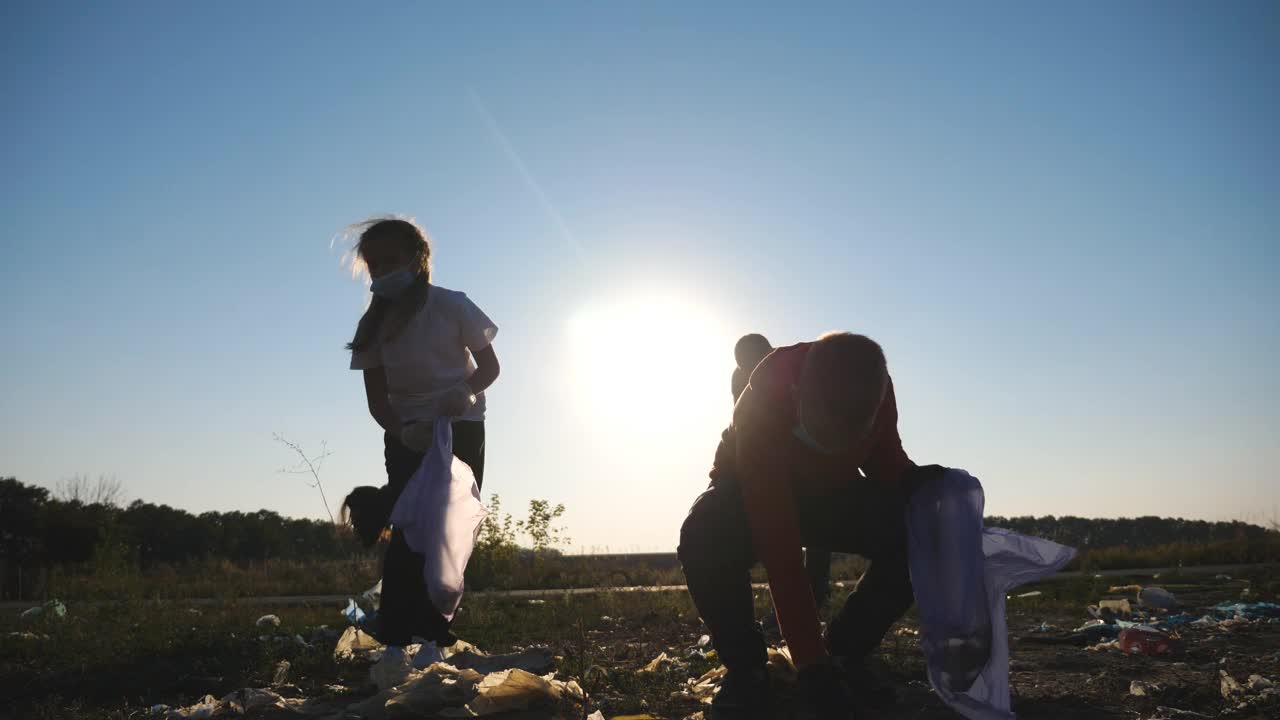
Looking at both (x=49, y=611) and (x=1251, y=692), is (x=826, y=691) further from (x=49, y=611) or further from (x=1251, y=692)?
(x=49, y=611)

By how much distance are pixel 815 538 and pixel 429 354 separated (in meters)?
1.90

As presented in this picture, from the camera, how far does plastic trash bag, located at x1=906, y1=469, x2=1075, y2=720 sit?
267cm

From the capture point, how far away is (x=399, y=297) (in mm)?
3805

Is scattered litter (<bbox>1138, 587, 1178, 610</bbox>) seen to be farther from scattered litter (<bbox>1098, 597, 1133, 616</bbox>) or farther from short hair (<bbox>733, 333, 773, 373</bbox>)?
short hair (<bbox>733, 333, 773, 373</bbox>)

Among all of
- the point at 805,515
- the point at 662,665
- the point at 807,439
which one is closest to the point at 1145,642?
the point at 805,515

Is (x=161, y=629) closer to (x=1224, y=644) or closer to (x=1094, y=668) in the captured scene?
(x=1094, y=668)

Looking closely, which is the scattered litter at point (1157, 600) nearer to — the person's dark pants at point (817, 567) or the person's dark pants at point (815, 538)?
the person's dark pants at point (817, 567)

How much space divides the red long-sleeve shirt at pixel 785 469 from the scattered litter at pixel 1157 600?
13.8ft

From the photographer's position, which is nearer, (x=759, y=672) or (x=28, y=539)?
(x=759, y=672)

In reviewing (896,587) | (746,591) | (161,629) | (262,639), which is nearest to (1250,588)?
(896,587)

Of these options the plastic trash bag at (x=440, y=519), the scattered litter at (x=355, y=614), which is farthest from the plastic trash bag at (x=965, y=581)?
the scattered litter at (x=355, y=614)

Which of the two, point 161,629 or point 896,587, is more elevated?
point 896,587

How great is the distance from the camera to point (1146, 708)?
→ 2809 millimetres

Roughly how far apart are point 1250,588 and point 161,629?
8353mm
